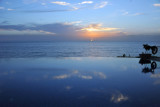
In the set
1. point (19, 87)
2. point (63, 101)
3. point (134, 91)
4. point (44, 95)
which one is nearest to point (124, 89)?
point (134, 91)

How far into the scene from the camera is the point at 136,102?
900 centimetres

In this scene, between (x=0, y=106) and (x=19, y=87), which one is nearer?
(x=0, y=106)

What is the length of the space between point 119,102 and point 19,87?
808 cm

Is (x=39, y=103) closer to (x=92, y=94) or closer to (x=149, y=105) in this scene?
(x=92, y=94)

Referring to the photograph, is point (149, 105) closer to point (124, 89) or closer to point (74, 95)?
point (124, 89)

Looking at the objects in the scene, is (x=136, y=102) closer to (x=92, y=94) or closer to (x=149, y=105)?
(x=149, y=105)

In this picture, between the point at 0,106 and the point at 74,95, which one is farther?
the point at 74,95

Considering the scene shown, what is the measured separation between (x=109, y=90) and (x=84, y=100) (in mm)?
2762

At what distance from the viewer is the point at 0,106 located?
8508 mm

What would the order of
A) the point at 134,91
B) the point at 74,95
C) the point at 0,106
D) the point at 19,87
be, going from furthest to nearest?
the point at 19,87 < the point at 134,91 < the point at 74,95 < the point at 0,106

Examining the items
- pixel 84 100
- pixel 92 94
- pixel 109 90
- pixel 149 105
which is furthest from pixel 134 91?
pixel 84 100

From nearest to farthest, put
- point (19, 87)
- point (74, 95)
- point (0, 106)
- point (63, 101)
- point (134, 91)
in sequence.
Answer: point (0, 106) < point (63, 101) < point (74, 95) < point (134, 91) < point (19, 87)

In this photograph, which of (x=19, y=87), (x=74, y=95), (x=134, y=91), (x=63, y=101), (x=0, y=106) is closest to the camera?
(x=0, y=106)

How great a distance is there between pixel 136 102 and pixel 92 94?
2931mm
